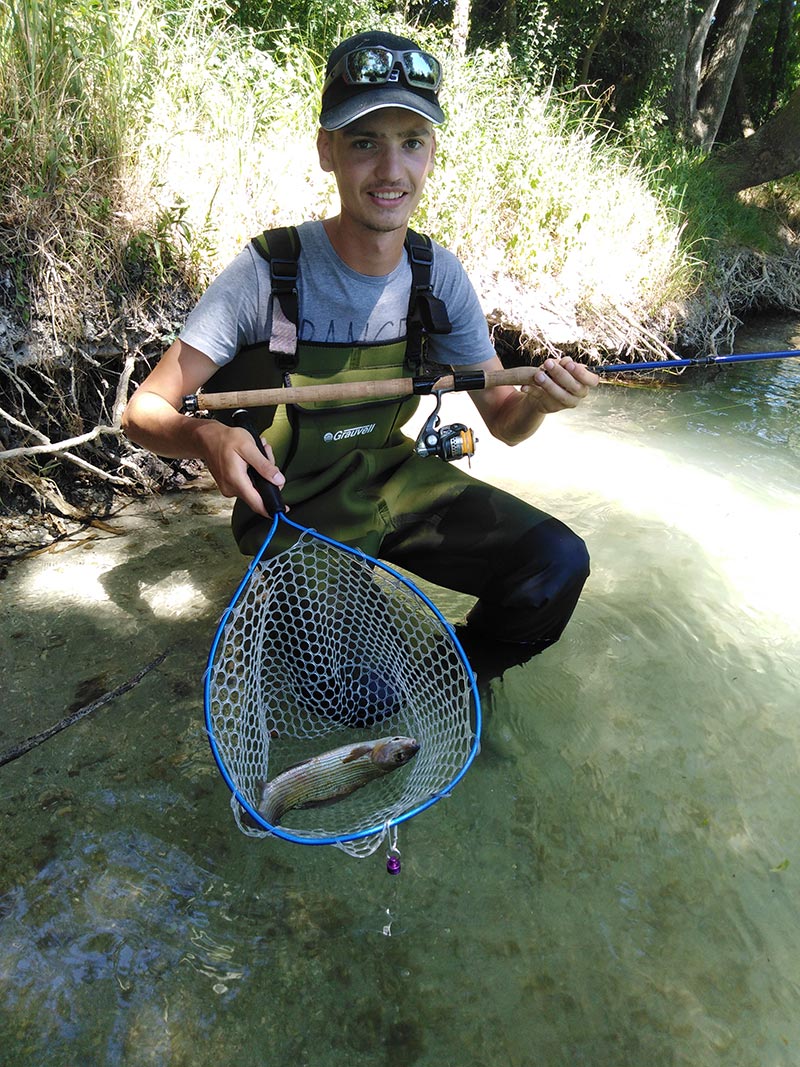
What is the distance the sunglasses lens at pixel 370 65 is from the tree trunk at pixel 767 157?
879 centimetres

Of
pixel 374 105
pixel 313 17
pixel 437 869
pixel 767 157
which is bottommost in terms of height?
pixel 437 869

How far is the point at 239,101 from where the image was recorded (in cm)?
452

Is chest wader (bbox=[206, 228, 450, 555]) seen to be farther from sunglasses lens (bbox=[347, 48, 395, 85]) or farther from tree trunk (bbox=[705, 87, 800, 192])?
tree trunk (bbox=[705, 87, 800, 192])

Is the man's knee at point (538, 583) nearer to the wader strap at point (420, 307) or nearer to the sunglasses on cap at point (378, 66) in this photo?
the wader strap at point (420, 307)

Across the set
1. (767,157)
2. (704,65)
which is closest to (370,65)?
(767,157)

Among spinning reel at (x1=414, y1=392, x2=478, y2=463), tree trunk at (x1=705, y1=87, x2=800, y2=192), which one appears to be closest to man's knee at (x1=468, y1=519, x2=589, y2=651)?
spinning reel at (x1=414, y1=392, x2=478, y2=463)

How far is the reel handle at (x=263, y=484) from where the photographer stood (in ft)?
5.93

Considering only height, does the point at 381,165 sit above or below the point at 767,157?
below

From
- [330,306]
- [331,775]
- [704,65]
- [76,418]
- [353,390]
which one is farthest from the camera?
[704,65]

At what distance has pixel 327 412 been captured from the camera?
225 cm

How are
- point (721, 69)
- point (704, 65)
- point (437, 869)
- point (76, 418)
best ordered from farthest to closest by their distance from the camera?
point (704, 65)
point (721, 69)
point (76, 418)
point (437, 869)

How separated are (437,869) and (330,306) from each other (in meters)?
1.67

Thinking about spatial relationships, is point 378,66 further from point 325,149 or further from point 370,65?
point 325,149

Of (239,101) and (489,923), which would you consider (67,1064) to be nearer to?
(489,923)
